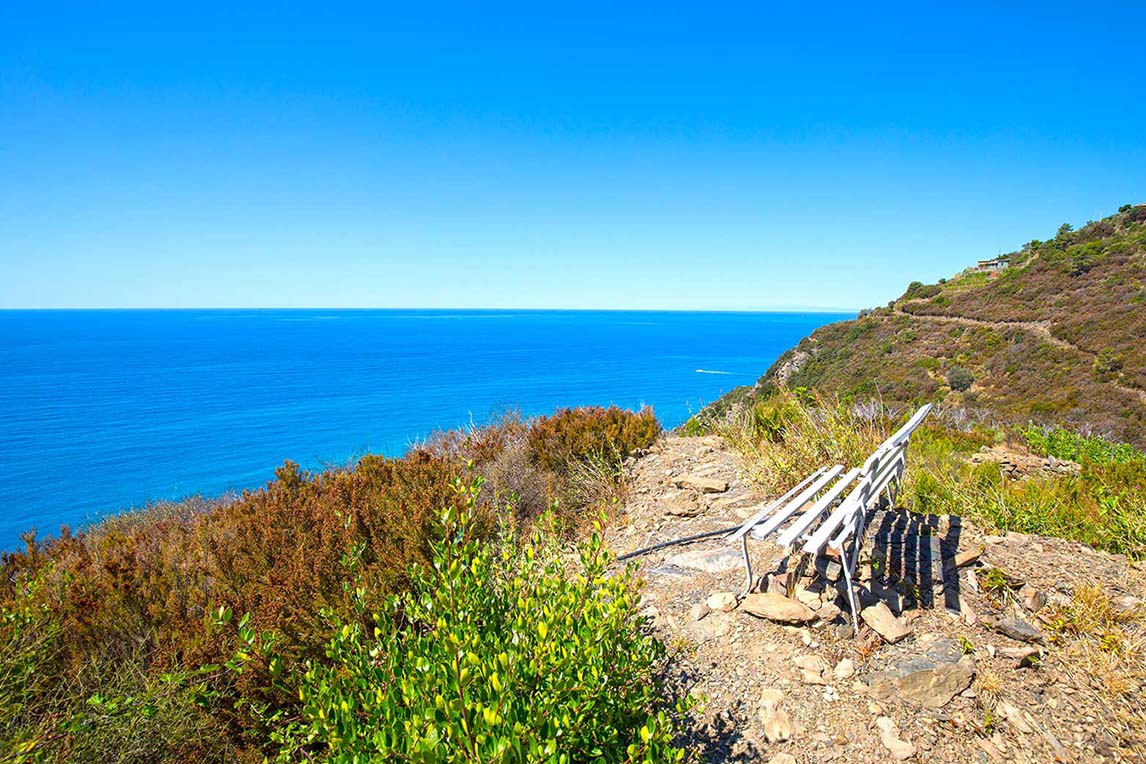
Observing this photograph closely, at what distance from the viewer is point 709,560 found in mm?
4078

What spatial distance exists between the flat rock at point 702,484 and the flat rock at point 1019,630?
8.78 ft

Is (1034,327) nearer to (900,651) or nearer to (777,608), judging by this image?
(900,651)

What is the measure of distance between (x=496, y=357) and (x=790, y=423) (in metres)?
86.4

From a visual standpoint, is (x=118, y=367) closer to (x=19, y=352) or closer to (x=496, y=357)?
(x=19, y=352)

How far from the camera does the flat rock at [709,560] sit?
13.0 feet

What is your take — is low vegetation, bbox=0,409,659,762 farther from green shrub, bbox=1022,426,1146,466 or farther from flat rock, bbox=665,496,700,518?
green shrub, bbox=1022,426,1146,466

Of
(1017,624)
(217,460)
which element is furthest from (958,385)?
(217,460)

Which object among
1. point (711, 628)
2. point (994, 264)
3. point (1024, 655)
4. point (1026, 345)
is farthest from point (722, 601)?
point (994, 264)

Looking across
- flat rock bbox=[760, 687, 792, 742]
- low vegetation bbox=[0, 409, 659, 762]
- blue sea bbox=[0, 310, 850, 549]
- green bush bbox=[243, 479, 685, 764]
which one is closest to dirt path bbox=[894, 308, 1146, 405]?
blue sea bbox=[0, 310, 850, 549]

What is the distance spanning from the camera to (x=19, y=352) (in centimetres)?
8525

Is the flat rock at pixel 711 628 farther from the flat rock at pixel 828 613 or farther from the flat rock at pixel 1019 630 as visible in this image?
the flat rock at pixel 1019 630

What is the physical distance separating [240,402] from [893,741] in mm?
53978

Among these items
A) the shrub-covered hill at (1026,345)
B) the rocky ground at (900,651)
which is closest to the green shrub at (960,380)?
the shrub-covered hill at (1026,345)

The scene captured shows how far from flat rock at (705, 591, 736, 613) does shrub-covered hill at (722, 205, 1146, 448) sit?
11.2 m
